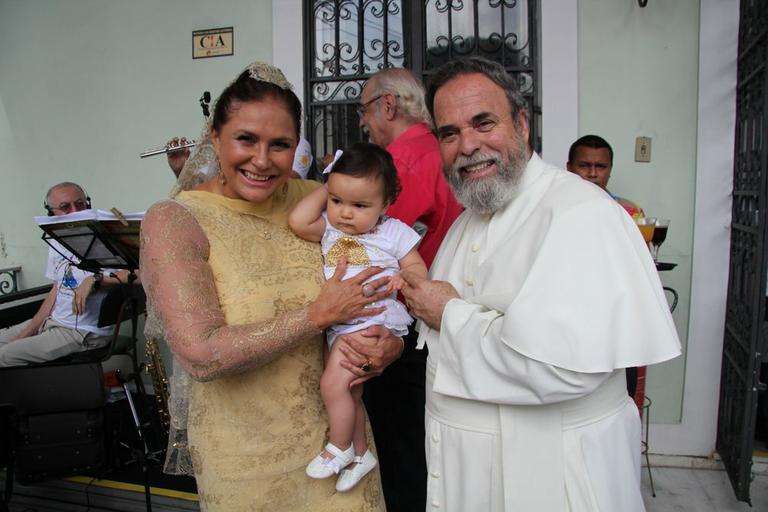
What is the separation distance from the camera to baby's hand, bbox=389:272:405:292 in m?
1.98

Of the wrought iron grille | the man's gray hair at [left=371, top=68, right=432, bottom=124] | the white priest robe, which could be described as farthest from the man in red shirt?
the wrought iron grille

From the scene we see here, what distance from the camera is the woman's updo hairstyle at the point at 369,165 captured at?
6.53 ft

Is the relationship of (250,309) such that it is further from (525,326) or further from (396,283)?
(525,326)

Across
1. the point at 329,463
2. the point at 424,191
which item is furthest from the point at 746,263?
the point at 329,463

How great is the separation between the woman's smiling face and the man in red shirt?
86 cm

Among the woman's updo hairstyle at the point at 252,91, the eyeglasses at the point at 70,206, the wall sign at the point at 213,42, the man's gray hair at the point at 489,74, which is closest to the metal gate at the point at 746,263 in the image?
the man's gray hair at the point at 489,74

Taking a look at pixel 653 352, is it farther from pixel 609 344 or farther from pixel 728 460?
pixel 728 460

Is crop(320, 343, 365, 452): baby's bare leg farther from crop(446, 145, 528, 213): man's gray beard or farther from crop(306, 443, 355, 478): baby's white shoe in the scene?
crop(446, 145, 528, 213): man's gray beard

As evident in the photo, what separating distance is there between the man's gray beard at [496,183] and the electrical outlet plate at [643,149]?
96.6 inches

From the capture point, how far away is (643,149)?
156 inches

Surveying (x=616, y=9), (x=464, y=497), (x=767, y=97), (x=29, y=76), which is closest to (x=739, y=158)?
(x=767, y=97)

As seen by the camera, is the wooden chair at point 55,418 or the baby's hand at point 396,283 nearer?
the baby's hand at point 396,283

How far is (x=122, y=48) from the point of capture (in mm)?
4828

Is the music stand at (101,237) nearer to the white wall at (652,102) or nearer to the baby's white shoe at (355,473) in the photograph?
the baby's white shoe at (355,473)
